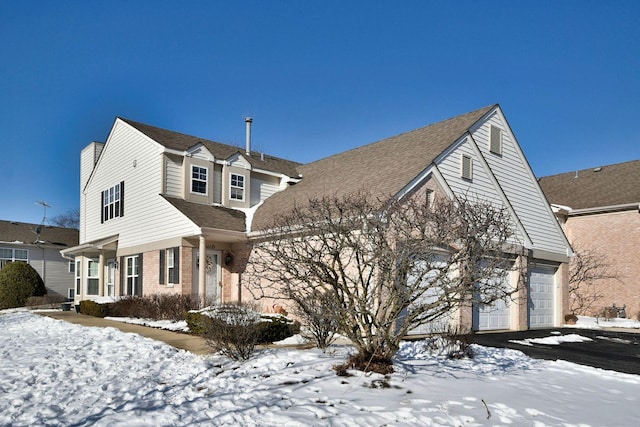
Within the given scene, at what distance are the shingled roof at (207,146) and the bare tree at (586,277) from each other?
45.8 feet

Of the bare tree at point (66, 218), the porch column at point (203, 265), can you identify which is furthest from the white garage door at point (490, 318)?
the bare tree at point (66, 218)

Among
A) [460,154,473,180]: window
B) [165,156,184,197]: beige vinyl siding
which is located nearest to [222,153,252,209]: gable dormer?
[165,156,184,197]: beige vinyl siding

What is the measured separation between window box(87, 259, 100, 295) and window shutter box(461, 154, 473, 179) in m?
17.8

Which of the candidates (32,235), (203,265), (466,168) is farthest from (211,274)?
(32,235)

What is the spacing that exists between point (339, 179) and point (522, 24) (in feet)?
25.4

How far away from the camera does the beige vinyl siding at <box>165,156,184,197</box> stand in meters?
18.7

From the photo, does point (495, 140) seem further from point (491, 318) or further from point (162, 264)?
point (162, 264)

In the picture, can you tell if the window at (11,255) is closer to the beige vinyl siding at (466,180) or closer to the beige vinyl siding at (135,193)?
the beige vinyl siding at (135,193)

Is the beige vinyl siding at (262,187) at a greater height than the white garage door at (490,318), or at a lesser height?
greater

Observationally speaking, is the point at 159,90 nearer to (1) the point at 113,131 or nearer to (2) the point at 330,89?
(1) the point at 113,131

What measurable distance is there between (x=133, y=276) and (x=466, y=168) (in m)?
14.2

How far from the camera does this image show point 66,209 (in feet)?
205

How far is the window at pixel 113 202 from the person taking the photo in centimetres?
2173

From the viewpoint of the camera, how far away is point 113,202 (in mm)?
22469
